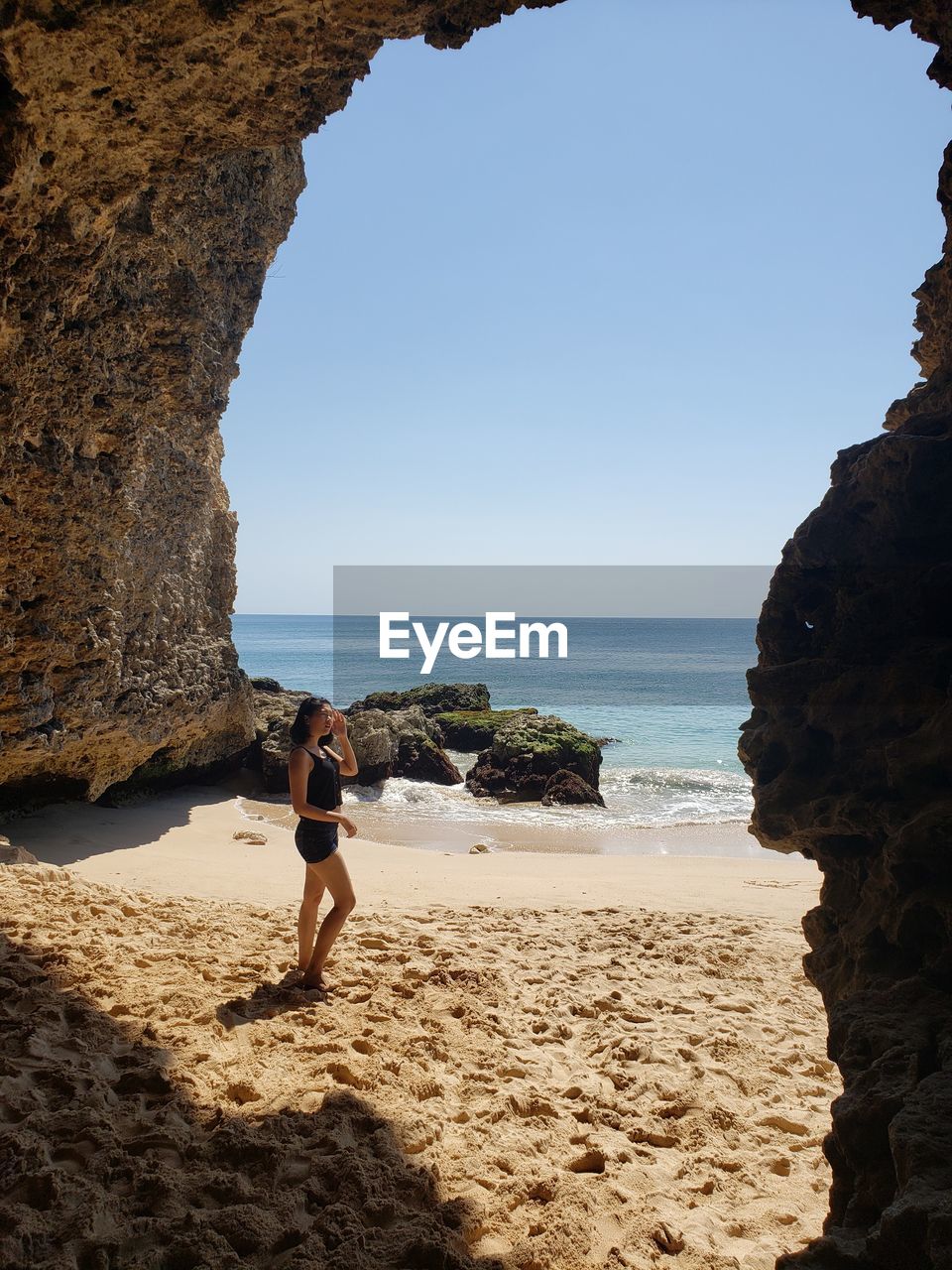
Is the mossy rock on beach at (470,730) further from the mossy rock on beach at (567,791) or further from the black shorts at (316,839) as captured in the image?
the black shorts at (316,839)

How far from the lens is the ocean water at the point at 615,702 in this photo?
50.5 ft

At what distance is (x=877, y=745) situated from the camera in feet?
12.3

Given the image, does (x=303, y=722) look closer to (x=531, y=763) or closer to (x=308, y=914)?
(x=308, y=914)

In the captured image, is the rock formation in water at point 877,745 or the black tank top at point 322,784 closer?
the rock formation in water at point 877,745

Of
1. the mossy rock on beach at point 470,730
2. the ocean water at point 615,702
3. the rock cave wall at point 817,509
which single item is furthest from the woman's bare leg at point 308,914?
the mossy rock on beach at point 470,730

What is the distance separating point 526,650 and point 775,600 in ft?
273

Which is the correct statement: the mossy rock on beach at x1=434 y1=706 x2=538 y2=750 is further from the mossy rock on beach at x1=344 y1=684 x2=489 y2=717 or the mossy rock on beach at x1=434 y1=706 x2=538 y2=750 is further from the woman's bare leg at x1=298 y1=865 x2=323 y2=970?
the woman's bare leg at x1=298 y1=865 x2=323 y2=970

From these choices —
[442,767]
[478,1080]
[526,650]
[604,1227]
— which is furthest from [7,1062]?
[526,650]

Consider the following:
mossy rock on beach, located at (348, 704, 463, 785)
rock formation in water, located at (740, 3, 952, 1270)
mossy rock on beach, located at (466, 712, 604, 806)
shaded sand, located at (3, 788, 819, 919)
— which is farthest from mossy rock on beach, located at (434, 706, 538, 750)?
rock formation in water, located at (740, 3, 952, 1270)

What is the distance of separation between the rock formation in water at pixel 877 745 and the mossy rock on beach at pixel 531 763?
12163 mm

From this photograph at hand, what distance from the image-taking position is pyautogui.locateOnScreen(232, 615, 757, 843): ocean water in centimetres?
1538

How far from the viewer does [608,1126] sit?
3871mm

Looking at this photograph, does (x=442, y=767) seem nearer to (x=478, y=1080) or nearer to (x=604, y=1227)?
(x=478, y=1080)

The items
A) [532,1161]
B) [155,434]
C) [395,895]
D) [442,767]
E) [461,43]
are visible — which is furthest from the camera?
[442,767]
